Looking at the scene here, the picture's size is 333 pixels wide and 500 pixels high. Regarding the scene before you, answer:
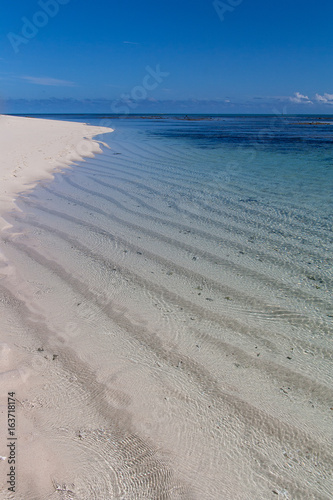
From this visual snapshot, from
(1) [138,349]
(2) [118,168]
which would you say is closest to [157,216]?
(1) [138,349]

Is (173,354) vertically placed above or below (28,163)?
below

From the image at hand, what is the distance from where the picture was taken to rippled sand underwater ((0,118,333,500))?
1753 mm

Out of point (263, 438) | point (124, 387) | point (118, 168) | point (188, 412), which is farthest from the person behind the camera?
point (118, 168)

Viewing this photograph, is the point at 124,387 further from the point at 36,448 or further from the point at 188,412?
the point at 36,448

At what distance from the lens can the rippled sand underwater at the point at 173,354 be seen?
1.75m

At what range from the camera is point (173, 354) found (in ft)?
8.61

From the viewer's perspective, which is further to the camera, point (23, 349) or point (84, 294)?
point (84, 294)

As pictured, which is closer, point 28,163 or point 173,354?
point 173,354

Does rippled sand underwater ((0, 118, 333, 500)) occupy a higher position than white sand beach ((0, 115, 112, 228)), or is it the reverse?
white sand beach ((0, 115, 112, 228))

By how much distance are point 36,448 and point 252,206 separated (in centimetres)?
587

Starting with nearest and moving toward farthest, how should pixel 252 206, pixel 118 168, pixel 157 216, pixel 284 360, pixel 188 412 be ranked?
pixel 188 412, pixel 284 360, pixel 157 216, pixel 252 206, pixel 118 168

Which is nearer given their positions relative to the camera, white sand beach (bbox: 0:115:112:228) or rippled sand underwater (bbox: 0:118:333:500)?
rippled sand underwater (bbox: 0:118:333:500)

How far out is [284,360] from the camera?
2.59 meters

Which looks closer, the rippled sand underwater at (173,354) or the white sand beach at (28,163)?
the rippled sand underwater at (173,354)
